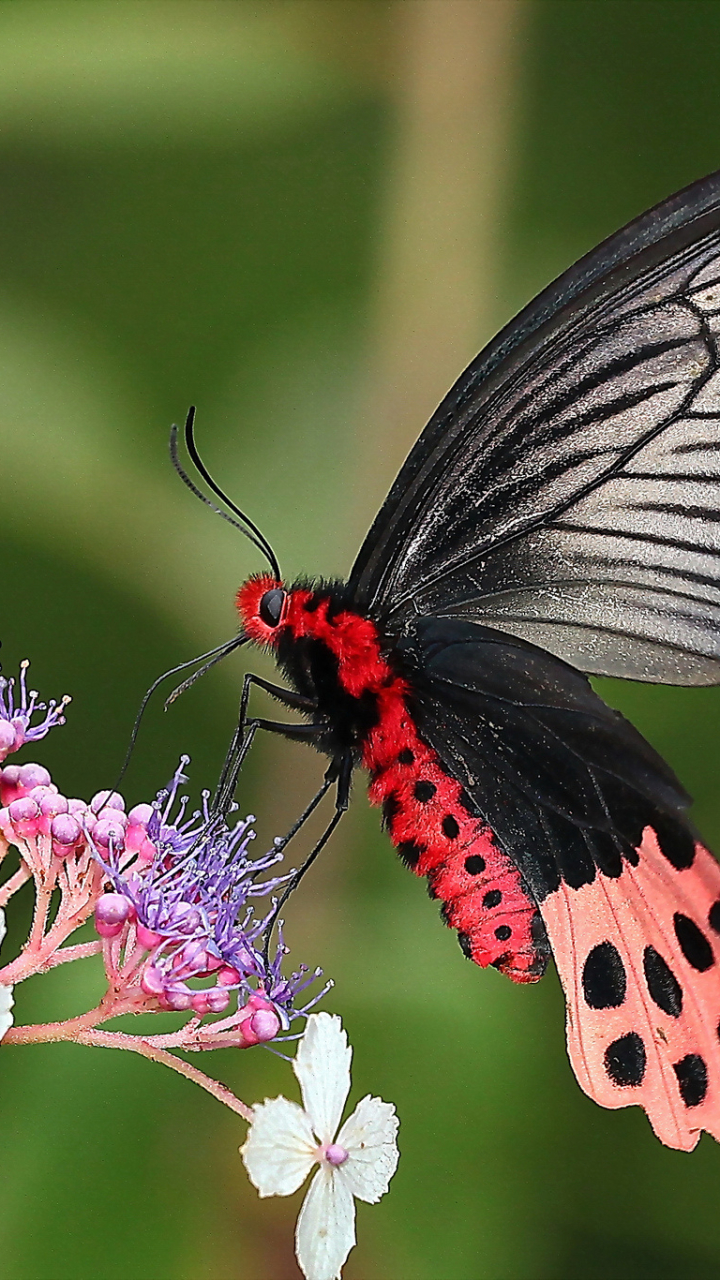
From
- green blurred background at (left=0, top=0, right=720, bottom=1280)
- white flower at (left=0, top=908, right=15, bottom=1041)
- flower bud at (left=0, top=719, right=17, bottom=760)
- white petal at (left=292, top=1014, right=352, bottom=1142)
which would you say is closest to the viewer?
white flower at (left=0, top=908, right=15, bottom=1041)

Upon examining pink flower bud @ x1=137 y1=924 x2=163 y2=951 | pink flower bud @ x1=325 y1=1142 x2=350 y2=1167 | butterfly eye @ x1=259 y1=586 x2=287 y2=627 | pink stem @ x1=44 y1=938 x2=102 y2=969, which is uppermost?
butterfly eye @ x1=259 y1=586 x2=287 y2=627

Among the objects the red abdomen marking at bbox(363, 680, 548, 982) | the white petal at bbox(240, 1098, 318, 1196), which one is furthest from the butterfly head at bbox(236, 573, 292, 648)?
the white petal at bbox(240, 1098, 318, 1196)

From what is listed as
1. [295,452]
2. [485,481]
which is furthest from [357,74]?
[485,481]

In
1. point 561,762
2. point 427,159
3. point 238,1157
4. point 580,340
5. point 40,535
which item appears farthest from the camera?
point 427,159

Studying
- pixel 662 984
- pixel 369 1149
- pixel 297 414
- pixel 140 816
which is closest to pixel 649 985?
pixel 662 984

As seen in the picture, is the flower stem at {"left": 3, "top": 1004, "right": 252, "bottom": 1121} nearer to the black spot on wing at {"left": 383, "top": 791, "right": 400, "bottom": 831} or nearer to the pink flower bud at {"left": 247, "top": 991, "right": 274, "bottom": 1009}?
the pink flower bud at {"left": 247, "top": 991, "right": 274, "bottom": 1009}

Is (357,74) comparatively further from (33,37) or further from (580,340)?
(580,340)
